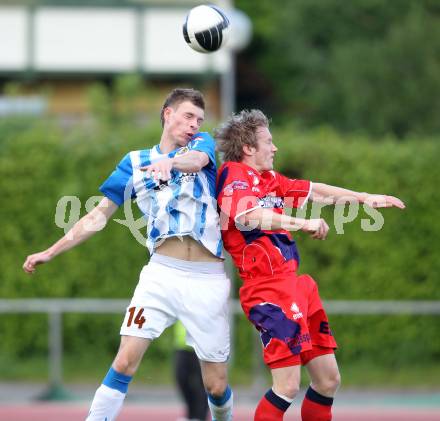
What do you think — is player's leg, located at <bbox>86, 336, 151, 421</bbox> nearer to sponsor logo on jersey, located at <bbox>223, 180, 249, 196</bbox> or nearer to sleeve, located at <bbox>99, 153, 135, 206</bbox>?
sleeve, located at <bbox>99, 153, 135, 206</bbox>

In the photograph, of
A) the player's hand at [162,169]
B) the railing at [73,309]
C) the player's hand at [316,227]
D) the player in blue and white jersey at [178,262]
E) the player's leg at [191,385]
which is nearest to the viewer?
the player's hand at [162,169]

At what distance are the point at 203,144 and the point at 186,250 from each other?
67cm

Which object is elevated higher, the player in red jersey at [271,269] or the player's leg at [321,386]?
the player in red jersey at [271,269]

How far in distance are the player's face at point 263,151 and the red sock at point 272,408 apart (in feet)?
4.59

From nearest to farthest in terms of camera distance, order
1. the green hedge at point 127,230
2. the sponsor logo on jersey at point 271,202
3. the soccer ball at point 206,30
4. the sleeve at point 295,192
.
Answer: the sponsor logo on jersey at point 271,202
the sleeve at point 295,192
the soccer ball at point 206,30
the green hedge at point 127,230

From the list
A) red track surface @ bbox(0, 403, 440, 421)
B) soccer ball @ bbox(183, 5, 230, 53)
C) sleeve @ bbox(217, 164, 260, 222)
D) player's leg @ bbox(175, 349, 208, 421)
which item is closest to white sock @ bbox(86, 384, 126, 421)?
sleeve @ bbox(217, 164, 260, 222)

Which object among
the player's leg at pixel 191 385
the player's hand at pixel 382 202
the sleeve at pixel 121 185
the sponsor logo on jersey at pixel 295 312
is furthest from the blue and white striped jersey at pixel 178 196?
the player's leg at pixel 191 385

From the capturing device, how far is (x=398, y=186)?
1261 centimetres

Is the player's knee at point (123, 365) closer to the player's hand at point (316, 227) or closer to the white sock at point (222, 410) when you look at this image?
the white sock at point (222, 410)

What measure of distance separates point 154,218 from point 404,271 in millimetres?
6895

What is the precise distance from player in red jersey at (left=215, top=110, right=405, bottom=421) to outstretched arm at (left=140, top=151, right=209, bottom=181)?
0.84ft

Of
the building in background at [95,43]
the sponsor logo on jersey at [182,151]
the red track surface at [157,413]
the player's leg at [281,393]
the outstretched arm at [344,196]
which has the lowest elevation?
the red track surface at [157,413]

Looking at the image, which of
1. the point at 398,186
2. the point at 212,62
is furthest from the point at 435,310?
the point at 212,62

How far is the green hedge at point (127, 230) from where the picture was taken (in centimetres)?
1242
